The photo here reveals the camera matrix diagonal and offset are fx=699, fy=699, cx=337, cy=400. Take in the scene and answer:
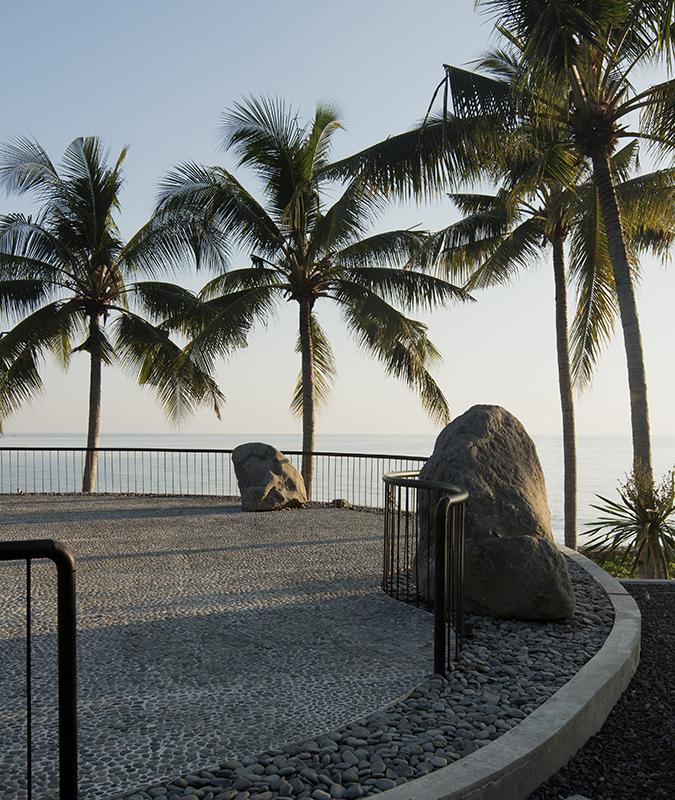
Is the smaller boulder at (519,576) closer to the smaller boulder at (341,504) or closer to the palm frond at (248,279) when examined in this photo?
the smaller boulder at (341,504)

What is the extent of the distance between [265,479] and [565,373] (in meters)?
8.37

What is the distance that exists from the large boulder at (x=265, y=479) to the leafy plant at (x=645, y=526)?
5021 millimetres

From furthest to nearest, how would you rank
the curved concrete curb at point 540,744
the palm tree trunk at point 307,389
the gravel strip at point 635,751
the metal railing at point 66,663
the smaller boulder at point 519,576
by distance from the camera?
the palm tree trunk at point 307,389 → the smaller boulder at point 519,576 → the gravel strip at point 635,751 → the curved concrete curb at point 540,744 → the metal railing at point 66,663

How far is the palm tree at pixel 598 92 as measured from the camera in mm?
9781

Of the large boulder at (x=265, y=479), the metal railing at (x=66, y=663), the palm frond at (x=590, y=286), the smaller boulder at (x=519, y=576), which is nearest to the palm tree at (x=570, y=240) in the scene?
the palm frond at (x=590, y=286)

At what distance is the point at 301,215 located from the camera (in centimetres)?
1603

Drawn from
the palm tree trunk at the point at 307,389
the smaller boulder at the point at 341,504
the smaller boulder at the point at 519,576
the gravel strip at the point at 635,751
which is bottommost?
the gravel strip at the point at 635,751

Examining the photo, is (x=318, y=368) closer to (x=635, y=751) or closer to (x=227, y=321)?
(x=227, y=321)

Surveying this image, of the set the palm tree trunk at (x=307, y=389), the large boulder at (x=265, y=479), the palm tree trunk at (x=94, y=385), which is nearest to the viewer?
the large boulder at (x=265, y=479)

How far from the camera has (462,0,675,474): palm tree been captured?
978 centimetres

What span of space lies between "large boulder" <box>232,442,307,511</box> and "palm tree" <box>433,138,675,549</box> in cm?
613

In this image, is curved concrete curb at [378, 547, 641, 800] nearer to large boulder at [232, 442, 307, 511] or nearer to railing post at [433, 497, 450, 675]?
railing post at [433, 497, 450, 675]

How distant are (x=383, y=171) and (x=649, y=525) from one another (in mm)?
6975

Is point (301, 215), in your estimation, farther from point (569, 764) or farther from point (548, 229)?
point (569, 764)
